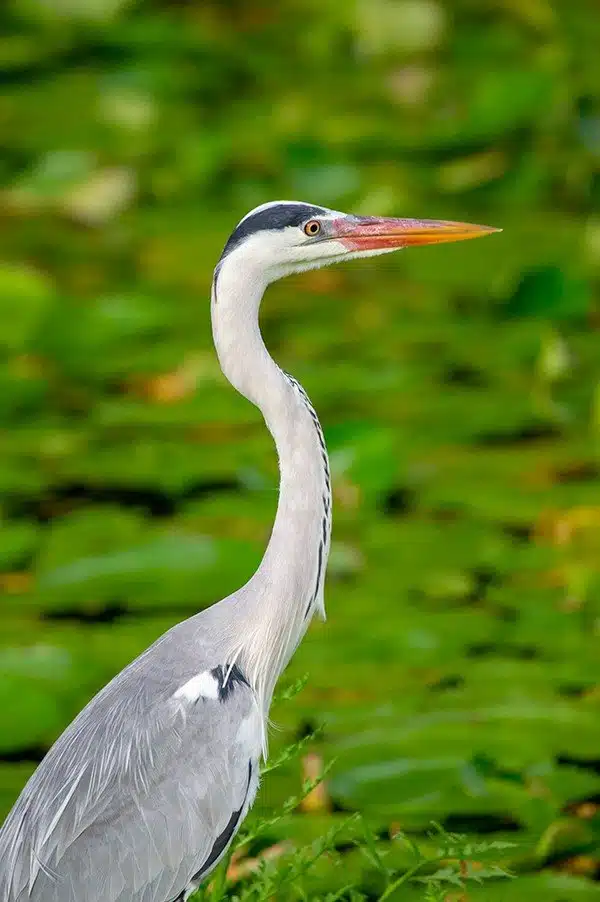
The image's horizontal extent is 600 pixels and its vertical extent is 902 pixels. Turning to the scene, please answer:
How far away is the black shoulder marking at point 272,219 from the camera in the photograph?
2537mm

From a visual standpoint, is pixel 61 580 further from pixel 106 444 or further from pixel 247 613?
pixel 247 613

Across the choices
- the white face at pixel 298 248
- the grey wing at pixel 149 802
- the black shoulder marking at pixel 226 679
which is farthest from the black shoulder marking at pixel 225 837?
the white face at pixel 298 248

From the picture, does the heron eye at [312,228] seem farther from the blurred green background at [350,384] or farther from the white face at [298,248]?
the blurred green background at [350,384]

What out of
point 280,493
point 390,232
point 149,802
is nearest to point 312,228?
point 390,232

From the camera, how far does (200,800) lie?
2.53 meters

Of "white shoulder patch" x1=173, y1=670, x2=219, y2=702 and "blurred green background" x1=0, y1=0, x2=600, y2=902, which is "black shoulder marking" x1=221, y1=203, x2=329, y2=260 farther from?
"blurred green background" x1=0, y1=0, x2=600, y2=902

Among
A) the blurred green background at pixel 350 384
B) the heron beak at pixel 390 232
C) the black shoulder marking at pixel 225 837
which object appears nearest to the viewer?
the black shoulder marking at pixel 225 837

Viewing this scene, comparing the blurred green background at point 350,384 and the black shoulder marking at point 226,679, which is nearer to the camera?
the black shoulder marking at point 226,679

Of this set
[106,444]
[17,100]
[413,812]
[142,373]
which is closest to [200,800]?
[413,812]

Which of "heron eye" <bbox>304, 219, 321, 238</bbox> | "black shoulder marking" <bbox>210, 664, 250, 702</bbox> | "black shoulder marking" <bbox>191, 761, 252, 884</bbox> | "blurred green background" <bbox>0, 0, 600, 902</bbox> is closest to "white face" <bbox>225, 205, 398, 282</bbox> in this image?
"heron eye" <bbox>304, 219, 321, 238</bbox>

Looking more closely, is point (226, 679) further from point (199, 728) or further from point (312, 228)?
point (312, 228)

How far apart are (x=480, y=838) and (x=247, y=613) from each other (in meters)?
0.75

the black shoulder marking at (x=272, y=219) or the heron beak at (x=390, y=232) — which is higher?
the black shoulder marking at (x=272, y=219)

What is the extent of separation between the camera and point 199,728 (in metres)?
2.54
